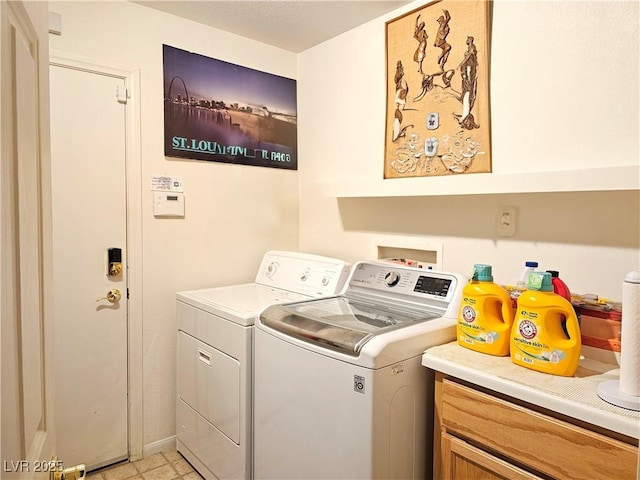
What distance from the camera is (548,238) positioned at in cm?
175

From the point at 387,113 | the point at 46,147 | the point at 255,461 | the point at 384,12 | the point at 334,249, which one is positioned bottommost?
the point at 255,461

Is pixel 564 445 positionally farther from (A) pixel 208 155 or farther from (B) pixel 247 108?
(B) pixel 247 108

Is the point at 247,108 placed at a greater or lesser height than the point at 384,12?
lesser

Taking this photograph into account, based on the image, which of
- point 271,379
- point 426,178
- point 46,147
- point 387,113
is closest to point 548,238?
point 426,178

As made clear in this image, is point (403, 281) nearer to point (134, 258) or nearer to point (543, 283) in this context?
point (543, 283)

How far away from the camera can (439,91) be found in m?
2.09

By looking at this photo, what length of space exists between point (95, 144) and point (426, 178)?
5.49 feet

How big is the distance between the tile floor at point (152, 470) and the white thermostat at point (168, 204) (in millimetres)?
1366

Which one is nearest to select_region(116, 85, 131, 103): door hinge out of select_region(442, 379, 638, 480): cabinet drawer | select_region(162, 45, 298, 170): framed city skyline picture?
select_region(162, 45, 298, 170): framed city skyline picture

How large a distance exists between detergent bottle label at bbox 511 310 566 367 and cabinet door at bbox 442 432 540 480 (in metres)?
0.32

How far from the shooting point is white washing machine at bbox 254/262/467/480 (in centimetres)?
143

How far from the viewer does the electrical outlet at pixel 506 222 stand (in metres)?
1.86

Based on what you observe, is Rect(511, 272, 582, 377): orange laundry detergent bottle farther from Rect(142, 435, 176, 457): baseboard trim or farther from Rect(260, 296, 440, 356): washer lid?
Rect(142, 435, 176, 457): baseboard trim

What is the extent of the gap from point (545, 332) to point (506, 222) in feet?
2.14
